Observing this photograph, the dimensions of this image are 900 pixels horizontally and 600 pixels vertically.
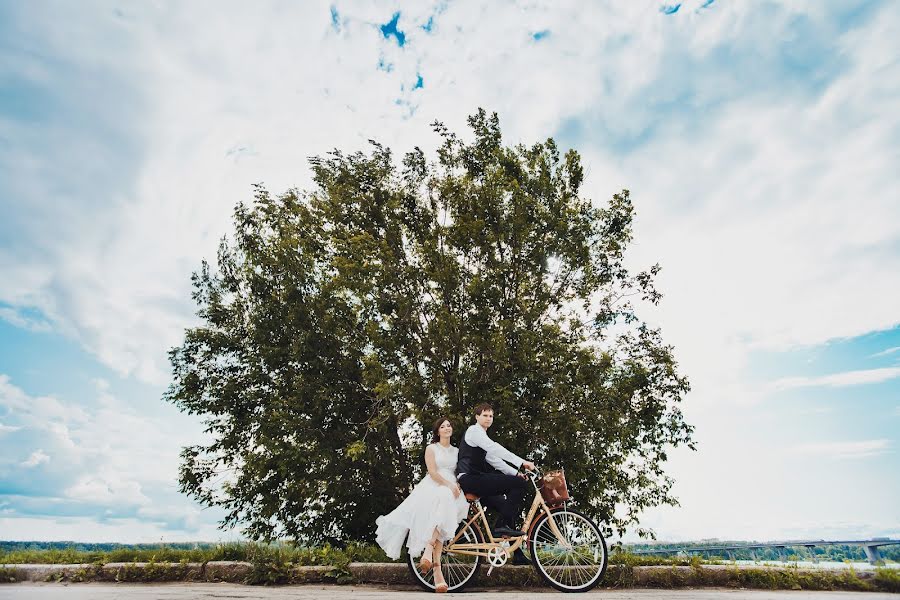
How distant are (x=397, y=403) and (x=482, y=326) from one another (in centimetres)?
285

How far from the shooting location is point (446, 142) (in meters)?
17.7

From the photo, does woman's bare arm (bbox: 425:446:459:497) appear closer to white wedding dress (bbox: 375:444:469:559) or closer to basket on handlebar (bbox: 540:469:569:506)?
white wedding dress (bbox: 375:444:469:559)

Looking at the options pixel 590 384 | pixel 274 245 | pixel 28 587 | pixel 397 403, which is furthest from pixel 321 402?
pixel 28 587

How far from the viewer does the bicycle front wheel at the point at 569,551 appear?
613 cm

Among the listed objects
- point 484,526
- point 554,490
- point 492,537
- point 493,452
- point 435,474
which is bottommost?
point 492,537

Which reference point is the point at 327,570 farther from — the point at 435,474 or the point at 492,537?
the point at 492,537

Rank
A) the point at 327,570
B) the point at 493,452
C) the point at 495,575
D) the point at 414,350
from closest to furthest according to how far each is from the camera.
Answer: the point at 493,452 < the point at 495,575 < the point at 327,570 < the point at 414,350

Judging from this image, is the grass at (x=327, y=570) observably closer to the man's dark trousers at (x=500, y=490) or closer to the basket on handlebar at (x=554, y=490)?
the man's dark trousers at (x=500, y=490)

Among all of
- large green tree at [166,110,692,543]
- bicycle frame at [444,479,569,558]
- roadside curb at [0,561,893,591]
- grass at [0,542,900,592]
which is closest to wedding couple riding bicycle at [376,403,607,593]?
bicycle frame at [444,479,569,558]

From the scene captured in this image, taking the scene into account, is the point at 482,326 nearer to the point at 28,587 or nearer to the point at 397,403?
the point at 397,403

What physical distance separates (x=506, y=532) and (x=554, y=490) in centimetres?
72

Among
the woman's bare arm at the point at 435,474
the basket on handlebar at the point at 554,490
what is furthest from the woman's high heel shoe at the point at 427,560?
the basket on handlebar at the point at 554,490

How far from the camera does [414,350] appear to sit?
48.5 feet

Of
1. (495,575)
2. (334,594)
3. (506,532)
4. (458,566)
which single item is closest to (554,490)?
(506,532)
